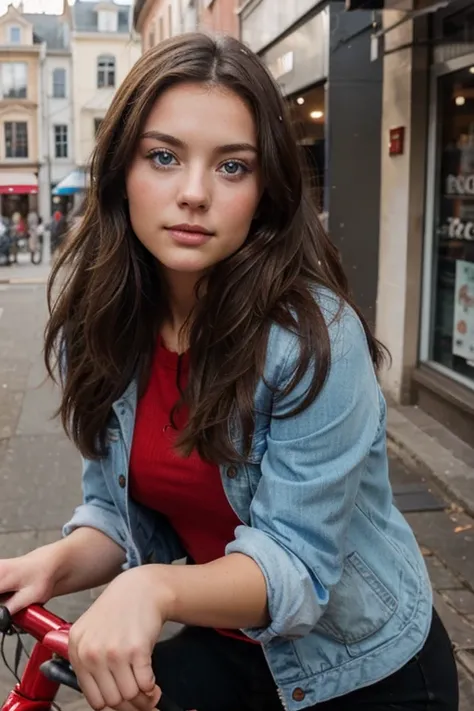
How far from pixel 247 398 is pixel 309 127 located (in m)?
9.23

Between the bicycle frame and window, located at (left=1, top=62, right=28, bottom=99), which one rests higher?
window, located at (left=1, top=62, right=28, bottom=99)

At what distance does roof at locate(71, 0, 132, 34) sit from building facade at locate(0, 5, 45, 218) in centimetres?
298

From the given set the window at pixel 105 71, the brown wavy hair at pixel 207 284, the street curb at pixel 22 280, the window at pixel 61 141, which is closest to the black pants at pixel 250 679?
the brown wavy hair at pixel 207 284

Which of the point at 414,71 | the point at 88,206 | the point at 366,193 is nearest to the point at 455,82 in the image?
the point at 414,71

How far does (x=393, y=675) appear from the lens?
57.7 inches

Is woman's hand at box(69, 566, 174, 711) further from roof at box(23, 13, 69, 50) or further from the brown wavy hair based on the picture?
roof at box(23, 13, 69, 50)

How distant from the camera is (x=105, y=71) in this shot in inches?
2040

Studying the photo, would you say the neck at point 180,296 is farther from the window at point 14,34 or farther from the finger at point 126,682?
the window at point 14,34

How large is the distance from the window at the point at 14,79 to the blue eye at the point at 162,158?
55418 millimetres

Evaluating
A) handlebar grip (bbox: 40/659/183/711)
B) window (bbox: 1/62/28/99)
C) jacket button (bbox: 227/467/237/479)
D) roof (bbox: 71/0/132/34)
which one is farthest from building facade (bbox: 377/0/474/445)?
window (bbox: 1/62/28/99)

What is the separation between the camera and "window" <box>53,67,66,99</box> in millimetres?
53219

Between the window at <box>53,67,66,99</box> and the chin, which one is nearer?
the chin

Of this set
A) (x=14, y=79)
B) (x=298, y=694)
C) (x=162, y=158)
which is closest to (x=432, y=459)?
(x=298, y=694)

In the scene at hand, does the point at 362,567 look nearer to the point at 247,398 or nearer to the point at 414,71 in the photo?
the point at 247,398
